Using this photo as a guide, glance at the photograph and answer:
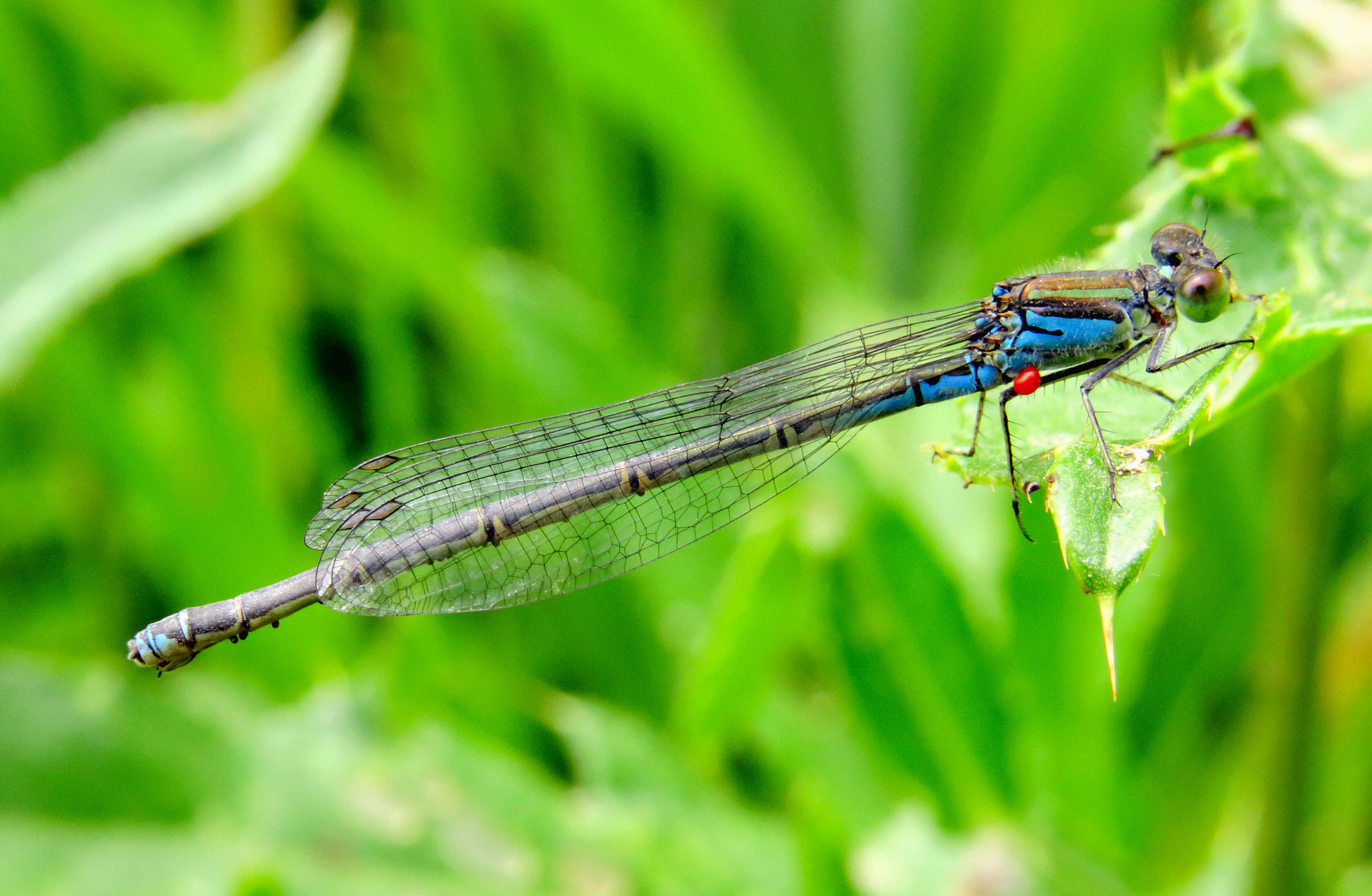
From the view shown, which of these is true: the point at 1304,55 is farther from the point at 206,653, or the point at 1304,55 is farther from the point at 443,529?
the point at 206,653

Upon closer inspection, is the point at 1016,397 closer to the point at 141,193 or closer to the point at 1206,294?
the point at 1206,294

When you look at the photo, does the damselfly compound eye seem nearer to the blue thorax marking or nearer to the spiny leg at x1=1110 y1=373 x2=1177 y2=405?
the spiny leg at x1=1110 y1=373 x2=1177 y2=405

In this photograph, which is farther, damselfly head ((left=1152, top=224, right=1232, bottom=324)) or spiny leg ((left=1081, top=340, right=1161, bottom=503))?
damselfly head ((left=1152, top=224, right=1232, bottom=324))

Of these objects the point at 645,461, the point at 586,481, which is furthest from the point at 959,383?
the point at 586,481

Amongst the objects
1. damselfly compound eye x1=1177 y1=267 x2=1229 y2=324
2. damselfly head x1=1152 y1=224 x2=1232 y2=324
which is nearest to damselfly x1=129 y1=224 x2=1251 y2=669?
damselfly head x1=1152 y1=224 x2=1232 y2=324

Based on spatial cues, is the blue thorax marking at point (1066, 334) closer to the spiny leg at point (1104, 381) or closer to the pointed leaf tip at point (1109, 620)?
the spiny leg at point (1104, 381)

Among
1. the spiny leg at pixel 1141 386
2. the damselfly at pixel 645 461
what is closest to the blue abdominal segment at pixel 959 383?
the damselfly at pixel 645 461
